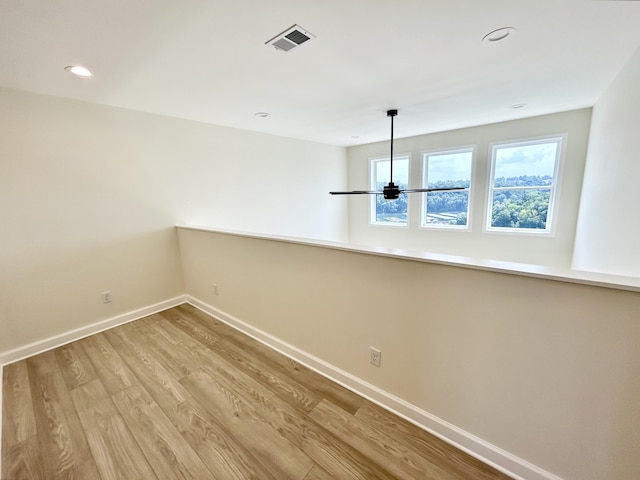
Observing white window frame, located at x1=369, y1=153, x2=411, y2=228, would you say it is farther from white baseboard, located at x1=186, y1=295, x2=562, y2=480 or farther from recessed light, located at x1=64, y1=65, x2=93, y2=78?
recessed light, located at x1=64, y1=65, x2=93, y2=78

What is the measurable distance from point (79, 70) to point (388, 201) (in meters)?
5.12

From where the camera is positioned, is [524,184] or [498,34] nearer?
[498,34]

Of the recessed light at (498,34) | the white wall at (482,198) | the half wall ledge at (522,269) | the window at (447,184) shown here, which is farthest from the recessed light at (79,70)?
the window at (447,184)

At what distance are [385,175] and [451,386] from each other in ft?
16.4

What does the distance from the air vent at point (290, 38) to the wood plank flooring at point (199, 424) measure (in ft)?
8.12

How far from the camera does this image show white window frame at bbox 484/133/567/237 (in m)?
3.86

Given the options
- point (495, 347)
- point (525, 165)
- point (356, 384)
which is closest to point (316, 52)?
point (495, 347)

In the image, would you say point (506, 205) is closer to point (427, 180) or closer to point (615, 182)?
point (427, 180)

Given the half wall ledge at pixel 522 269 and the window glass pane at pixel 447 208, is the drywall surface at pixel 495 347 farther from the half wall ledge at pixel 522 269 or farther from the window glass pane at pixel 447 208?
the window glass pane at pixel 447 208

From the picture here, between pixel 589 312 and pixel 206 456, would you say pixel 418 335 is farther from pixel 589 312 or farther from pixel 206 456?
pixel 206 456

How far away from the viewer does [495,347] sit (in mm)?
1366

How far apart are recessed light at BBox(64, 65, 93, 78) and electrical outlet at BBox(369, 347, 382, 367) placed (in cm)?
301

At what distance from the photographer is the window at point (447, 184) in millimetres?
4750

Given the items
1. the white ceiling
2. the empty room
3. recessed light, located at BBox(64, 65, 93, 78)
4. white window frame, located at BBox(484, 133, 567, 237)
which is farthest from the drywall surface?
white window frame, located at BBox(484, 133, 567, 237)
